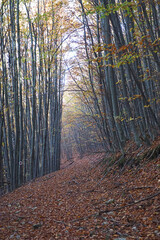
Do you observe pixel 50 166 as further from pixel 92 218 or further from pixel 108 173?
pixel 92 218

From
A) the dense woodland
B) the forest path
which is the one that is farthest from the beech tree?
the forest path

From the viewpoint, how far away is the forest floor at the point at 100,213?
2.62 metres

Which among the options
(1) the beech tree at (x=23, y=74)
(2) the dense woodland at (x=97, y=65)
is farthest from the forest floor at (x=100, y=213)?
(1) the beech tree at (x=23, y=74)

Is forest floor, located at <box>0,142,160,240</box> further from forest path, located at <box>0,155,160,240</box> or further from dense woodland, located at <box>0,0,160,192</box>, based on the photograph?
dense woodland, located at <box>0,0,160,192</box>

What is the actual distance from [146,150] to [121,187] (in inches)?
45.4

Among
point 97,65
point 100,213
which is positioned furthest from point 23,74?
point 100,213

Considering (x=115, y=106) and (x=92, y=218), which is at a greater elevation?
(x=115, y=106)

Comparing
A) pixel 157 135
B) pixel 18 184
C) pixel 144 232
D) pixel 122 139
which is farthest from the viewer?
pixel 18 184

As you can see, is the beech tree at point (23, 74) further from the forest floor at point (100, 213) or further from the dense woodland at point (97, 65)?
the forest floor at point (100, 213)

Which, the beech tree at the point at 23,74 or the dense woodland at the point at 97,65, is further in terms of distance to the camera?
the beech tree at the point at 23,74

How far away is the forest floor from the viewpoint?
262cm

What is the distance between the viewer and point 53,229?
10.6 ft

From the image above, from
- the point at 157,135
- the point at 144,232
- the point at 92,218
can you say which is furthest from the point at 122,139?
the point at 144,232

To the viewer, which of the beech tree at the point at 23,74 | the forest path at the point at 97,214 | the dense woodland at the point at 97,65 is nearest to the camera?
the forest path at the point at 97,214
